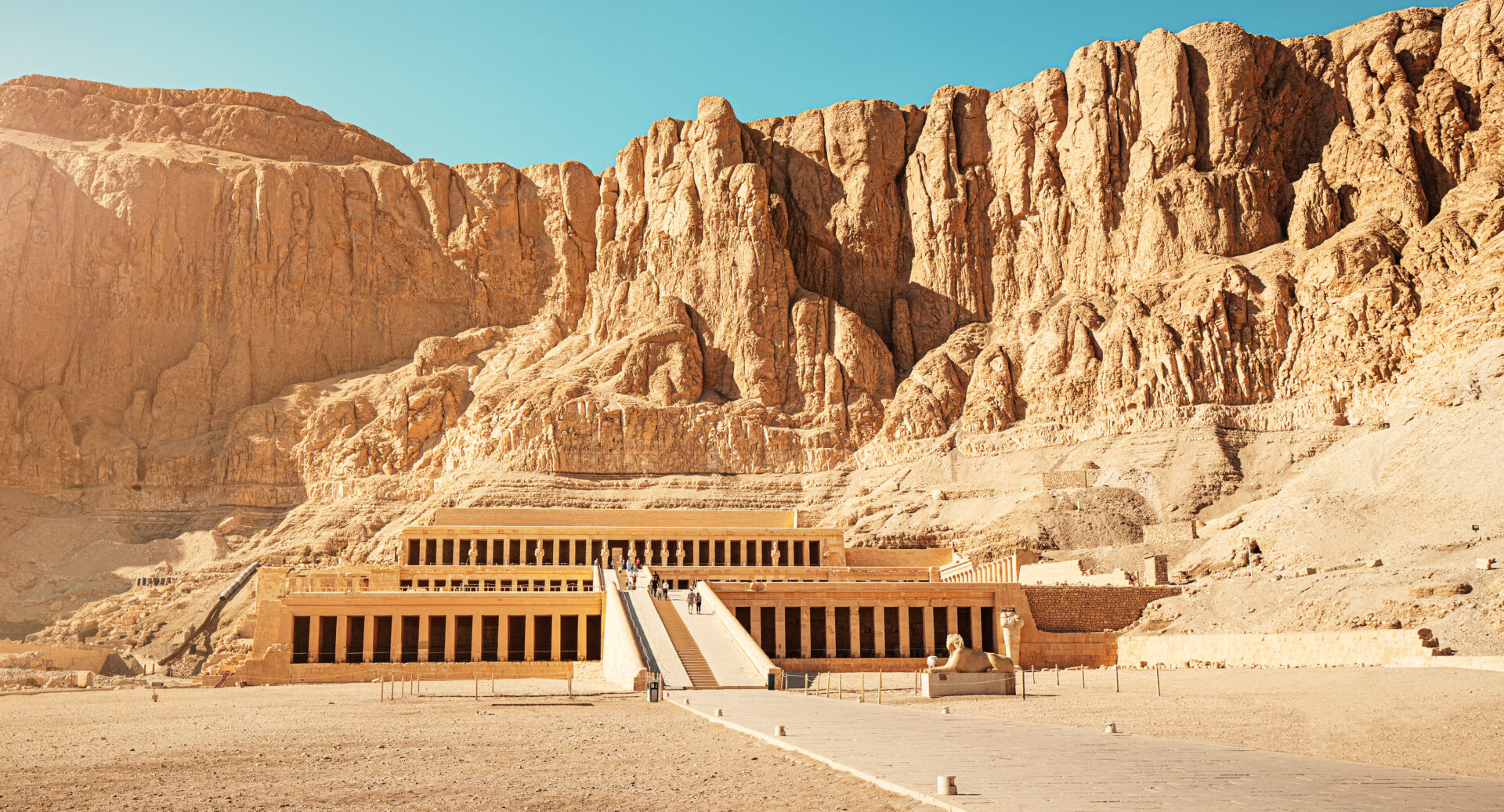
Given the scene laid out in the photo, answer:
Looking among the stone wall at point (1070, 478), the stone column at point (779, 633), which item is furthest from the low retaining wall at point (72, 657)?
the stone wall at point (1070, 478)

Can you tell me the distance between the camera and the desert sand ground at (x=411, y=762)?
1382cm

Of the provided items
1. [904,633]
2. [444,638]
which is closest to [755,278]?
[444,638]

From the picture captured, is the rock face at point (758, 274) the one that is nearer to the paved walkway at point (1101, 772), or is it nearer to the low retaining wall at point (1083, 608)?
the low retaining wall at point (1083, 608)

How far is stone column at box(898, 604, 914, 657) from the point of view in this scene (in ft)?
155

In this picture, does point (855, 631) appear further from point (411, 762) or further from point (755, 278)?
point (755, 278)

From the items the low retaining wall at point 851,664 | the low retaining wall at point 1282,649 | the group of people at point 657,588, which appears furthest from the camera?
the group of people at point 657,588

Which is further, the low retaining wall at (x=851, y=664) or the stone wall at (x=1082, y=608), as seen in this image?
the stone wall at (x=1082, y=608)

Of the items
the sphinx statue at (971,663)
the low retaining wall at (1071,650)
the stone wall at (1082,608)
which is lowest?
the low retaining wall at (1071,650)

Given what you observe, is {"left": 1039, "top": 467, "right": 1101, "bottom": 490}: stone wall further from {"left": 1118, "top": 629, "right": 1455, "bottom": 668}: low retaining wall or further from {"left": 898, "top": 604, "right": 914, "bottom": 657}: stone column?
{"left": 1118, "top": 629, "right": 1455, "bottom": 668}: low retaining wall

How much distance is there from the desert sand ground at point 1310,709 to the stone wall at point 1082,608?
13.0 m

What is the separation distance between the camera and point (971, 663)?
29969 mm

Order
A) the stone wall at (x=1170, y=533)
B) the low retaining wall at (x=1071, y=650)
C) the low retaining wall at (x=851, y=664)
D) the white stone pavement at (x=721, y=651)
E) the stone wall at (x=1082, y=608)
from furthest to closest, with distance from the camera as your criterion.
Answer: the stone wall at (x=1170, y=533) → the stone wall at (x=1082, y=608) → the low retaining wall at (x=1071, y=650) → the low retaining wall at (x=851, y=664) → the white stone pavement at (x=721, y=651)

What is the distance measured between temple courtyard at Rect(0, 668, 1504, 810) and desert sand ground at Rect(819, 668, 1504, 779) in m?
0.10

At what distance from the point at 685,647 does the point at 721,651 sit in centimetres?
119
